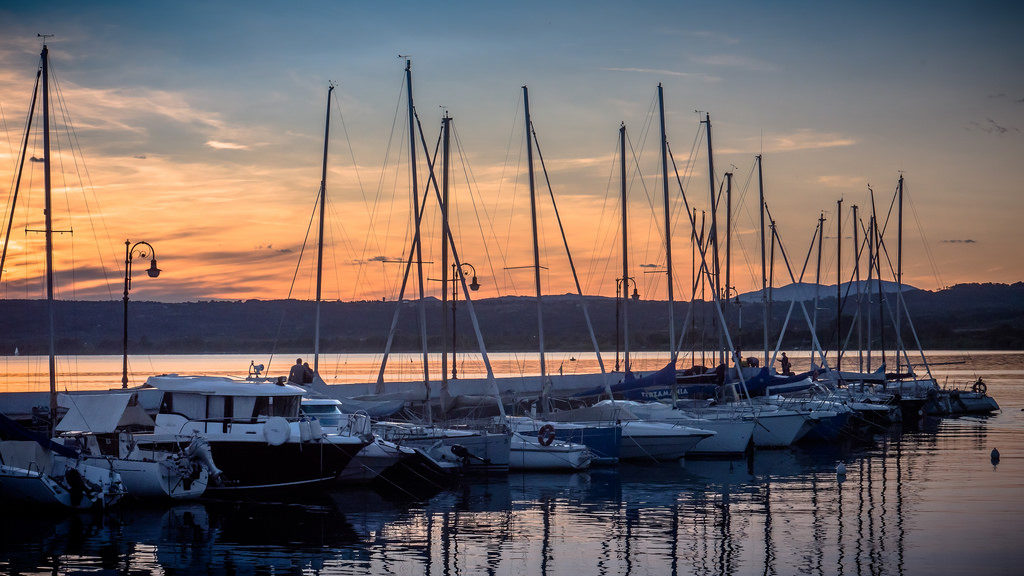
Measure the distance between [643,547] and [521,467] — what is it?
12528 millimetres

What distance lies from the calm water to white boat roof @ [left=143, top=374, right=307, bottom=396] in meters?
2.88

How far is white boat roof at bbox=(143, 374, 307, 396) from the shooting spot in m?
28.3

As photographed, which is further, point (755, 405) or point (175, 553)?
point (755, 405)

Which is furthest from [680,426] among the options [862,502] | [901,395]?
[901,395]

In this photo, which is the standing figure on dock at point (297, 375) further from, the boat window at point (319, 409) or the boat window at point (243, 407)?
the boat window at point (243, 407)

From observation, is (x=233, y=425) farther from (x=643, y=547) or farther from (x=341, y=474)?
(x=643, y=547)

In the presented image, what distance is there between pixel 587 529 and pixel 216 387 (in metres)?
11.0

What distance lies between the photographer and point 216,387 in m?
28.3

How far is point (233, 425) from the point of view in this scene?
27.9 meters

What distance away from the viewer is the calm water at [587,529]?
19797 mm

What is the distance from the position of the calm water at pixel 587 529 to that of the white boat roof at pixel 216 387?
2.88 m

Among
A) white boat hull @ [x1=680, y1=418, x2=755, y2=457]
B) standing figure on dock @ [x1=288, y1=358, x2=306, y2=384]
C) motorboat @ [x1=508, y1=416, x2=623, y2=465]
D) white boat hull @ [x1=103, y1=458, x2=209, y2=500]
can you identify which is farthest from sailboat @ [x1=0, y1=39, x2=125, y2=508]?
white boat hull @ [x1=680, y1=418, x2=755, y2=457]

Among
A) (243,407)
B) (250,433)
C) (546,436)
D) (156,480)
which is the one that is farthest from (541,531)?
(546,436)

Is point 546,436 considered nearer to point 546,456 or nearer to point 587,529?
point 546,456
